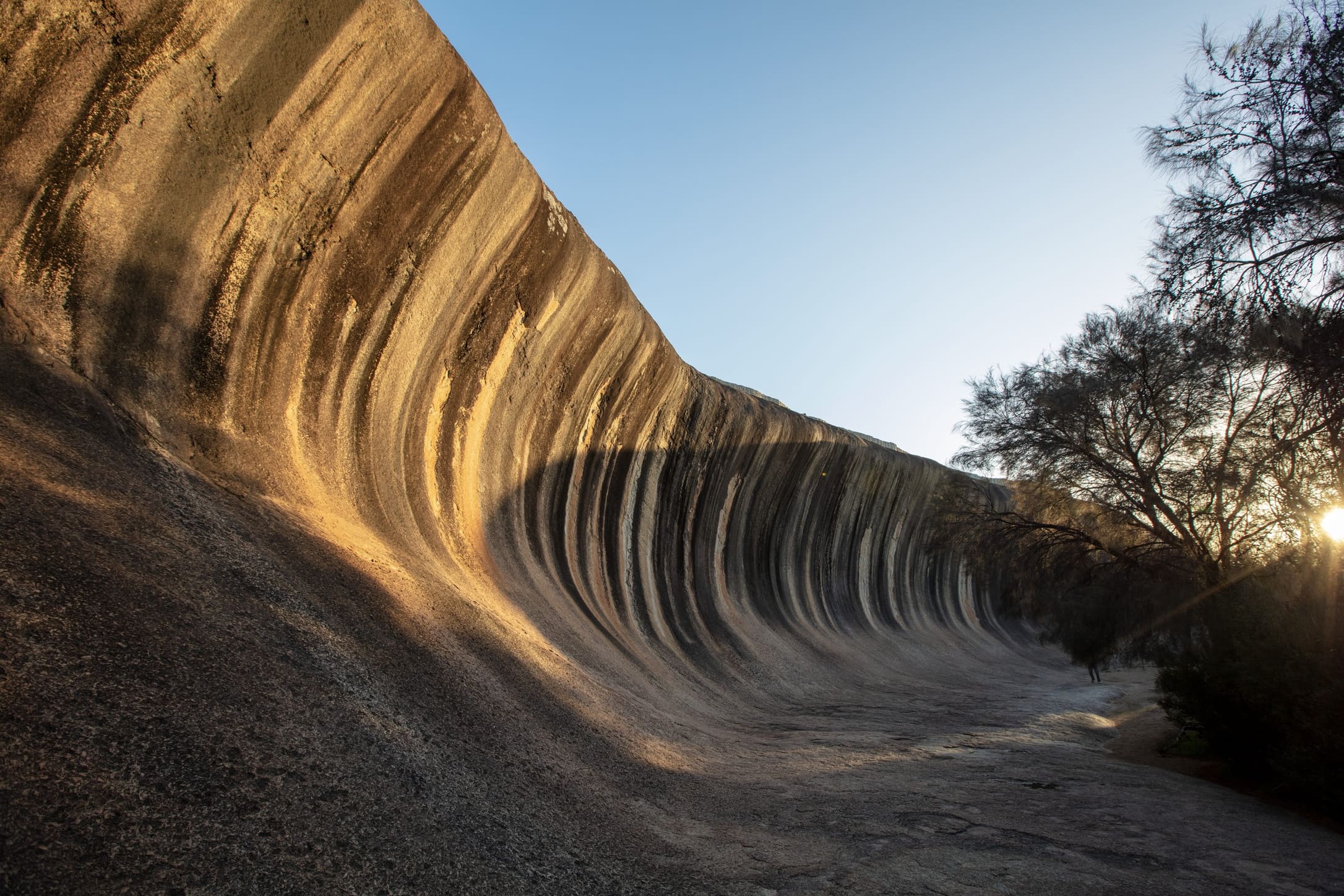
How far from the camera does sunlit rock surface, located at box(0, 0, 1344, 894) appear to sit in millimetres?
2994

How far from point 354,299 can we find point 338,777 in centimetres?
452

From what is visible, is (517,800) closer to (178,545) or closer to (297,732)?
(297,732)

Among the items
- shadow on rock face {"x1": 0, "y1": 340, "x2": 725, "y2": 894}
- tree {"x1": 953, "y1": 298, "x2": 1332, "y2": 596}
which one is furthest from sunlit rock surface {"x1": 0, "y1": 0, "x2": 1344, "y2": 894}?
tree {"x1": 953, "y1": 298, "x2": 1332, "y2": 596}

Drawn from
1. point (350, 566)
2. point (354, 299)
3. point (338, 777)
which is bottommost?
point (338, 777)

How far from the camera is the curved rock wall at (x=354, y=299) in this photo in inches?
187

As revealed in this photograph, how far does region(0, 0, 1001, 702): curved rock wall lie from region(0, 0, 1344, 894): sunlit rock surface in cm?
3

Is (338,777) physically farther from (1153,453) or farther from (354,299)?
(1153,453)

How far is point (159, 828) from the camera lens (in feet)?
8.29

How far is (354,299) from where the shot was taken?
21.8 feet

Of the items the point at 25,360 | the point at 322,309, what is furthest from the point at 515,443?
the point at 25,360

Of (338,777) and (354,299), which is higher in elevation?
(354,299)

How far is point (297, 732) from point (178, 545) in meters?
1.38

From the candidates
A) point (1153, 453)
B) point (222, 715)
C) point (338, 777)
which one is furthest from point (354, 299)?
point (1153, 453)

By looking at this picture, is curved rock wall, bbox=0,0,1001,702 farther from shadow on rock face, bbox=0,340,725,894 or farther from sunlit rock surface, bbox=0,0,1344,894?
shadow on rock face, bbox=0,340,725,894
